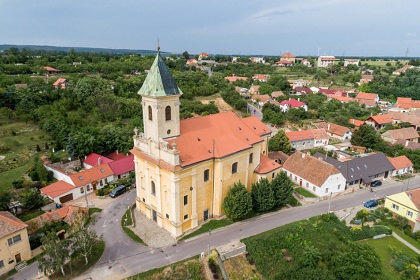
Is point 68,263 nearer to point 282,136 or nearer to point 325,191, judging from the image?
point 325,191

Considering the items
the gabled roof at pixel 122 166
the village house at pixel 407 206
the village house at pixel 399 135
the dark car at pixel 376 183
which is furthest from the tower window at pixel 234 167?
the village house at pixel 399 135

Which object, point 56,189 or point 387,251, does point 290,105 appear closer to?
point 387,251

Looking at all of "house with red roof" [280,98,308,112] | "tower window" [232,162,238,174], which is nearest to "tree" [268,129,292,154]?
"tower window" [232,162,238,174]

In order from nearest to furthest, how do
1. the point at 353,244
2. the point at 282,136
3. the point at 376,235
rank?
the point at 353,244, the point at 376,235, the point at 282,136

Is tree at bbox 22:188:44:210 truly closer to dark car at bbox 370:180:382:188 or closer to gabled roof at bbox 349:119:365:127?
dark car at bbox 370:180:382:188

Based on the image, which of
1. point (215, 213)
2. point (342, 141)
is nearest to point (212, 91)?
point (342, 141)

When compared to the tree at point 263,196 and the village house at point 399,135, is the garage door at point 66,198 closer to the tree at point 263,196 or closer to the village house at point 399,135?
the tree at point 263,196
